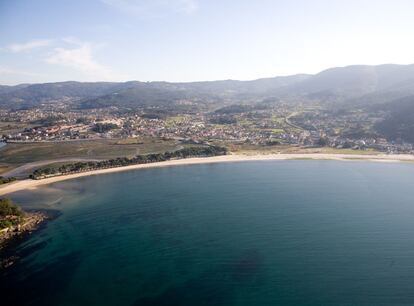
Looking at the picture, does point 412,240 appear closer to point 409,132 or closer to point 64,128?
point 409,132

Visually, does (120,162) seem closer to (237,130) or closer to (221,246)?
(221,246)

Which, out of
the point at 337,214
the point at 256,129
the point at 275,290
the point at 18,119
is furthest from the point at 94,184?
the point at 18,119

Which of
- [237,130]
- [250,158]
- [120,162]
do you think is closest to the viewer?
[120,162]

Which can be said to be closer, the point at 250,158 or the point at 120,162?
the point at 120,162

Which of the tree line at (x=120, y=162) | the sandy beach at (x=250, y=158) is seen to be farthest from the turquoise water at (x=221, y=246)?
the sandy beach at (x=250, y=158)

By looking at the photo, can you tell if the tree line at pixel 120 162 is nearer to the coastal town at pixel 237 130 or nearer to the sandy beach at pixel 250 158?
the sandy beach at pixel 250 158

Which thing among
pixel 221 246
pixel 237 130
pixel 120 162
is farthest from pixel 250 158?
pixel 221 246

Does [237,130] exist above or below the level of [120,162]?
below
